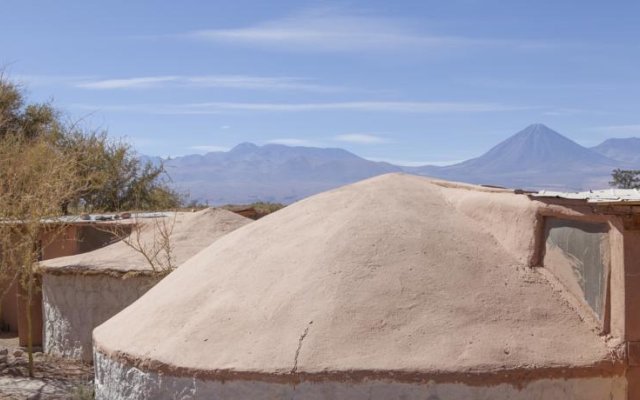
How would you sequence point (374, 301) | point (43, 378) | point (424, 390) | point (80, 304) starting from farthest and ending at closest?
point (80, 304), point (43, 378), point (374, 301), point (424, 390)

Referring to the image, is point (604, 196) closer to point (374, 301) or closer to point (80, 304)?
point (374, 301)

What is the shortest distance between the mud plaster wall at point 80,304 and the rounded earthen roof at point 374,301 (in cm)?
581

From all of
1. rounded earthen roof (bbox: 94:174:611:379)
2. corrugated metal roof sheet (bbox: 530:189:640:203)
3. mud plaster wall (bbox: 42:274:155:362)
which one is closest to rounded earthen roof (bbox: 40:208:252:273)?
mud plaster wall (bbox: 42:274:155:362)

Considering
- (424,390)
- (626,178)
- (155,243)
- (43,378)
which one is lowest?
(43,378)

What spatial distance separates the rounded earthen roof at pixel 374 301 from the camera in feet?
22.0

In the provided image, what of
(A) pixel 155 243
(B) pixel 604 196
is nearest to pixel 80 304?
(A) pixel 155 243

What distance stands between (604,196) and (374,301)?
1.96 m

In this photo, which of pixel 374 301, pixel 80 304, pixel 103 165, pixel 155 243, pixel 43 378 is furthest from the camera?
pixel 103 165

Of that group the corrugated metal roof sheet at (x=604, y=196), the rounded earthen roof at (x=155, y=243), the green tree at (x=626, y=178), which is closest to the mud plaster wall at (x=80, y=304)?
the rounded earthen roof at (x=155, y=243)

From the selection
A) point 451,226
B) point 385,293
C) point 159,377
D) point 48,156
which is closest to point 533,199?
point 451,226

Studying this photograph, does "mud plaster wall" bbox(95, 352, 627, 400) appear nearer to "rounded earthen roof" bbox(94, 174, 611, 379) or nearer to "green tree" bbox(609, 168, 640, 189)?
"rounded earthen roof" bbox(94, 174, 611, 379)

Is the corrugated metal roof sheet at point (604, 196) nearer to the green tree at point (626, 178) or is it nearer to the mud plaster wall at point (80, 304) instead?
the mud plaster wall at point (80, 304)

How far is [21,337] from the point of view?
1708 centimetres

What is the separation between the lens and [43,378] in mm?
14133
